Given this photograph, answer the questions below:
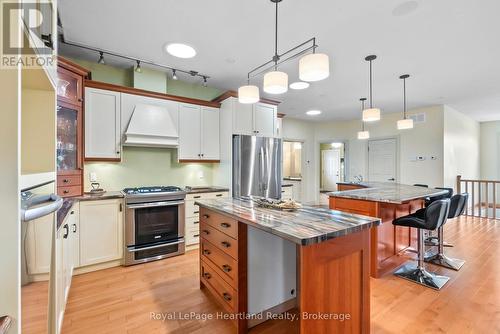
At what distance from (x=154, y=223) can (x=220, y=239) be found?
64.6 inches

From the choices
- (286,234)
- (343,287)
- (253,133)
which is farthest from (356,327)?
(253,133)

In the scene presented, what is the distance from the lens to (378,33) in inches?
101

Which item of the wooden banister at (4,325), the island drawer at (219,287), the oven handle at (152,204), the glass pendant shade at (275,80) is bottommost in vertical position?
the island drawer at (219,287)

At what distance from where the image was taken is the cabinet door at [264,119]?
4.24m

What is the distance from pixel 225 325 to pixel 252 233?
2.68 feet

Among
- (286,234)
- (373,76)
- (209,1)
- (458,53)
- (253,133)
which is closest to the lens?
(286,234)

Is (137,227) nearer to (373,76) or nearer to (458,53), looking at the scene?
(373,76)

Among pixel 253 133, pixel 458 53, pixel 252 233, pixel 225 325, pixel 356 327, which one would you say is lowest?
pixel 225 325

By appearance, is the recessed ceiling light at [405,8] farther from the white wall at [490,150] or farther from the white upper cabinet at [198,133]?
the white wall at [490,150]

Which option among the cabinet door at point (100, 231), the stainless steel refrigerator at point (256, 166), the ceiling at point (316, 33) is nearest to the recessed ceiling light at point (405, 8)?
the ceiling at point (316, 33)

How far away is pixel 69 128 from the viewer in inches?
109

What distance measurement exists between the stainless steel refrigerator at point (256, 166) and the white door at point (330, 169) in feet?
14.7

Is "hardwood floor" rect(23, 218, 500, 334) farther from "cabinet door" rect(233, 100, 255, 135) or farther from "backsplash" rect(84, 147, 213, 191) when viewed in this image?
"cabinet door" rect(233, 100, 255, 135)

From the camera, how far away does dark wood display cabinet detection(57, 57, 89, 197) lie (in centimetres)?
262
